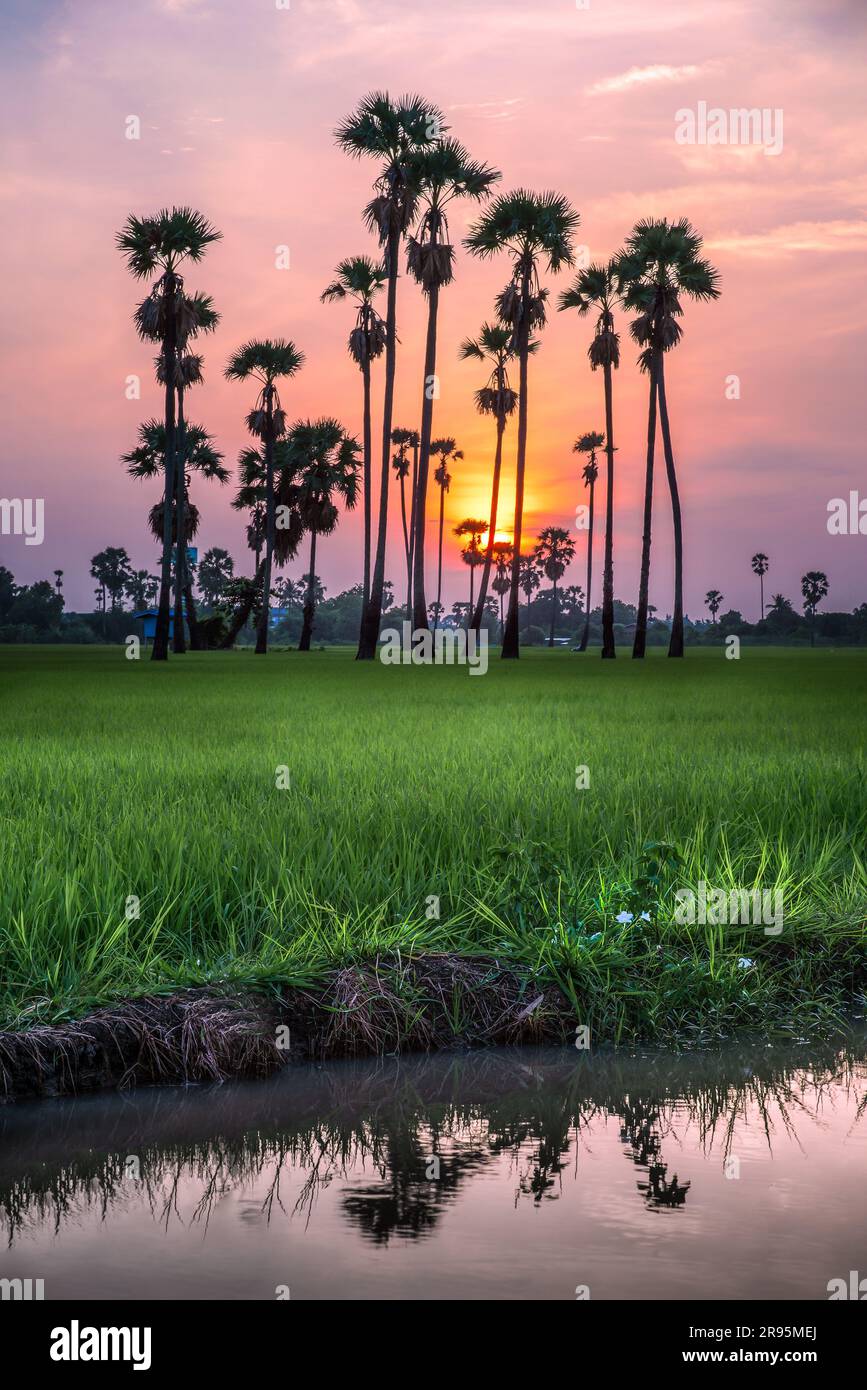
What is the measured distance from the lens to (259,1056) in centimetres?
674

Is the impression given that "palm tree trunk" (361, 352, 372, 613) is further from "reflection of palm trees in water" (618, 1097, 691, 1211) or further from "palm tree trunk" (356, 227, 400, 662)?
"reflection of palm trees in water" (618, 1097, 691, 1211)

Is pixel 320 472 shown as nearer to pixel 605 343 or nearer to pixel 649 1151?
pixel 605 343

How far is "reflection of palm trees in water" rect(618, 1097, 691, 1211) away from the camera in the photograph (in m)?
5.02

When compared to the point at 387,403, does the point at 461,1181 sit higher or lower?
lower

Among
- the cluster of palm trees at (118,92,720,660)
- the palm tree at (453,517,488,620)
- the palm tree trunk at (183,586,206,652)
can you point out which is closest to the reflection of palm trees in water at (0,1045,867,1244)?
the cluster of palm trees at (118,92,720,660)

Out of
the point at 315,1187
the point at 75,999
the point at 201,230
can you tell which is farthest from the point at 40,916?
the point at 201,230

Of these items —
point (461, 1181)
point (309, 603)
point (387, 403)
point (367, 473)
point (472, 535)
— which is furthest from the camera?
point (472, 535)

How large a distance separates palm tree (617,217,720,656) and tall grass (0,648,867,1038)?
179 ft

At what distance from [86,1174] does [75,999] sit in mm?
1426

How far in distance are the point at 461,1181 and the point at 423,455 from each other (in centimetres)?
5984

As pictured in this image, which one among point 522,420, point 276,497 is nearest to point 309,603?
point 276,497

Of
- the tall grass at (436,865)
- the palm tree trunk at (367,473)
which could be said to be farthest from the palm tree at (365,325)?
the tall grass at (436,865)

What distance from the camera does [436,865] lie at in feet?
30.4
